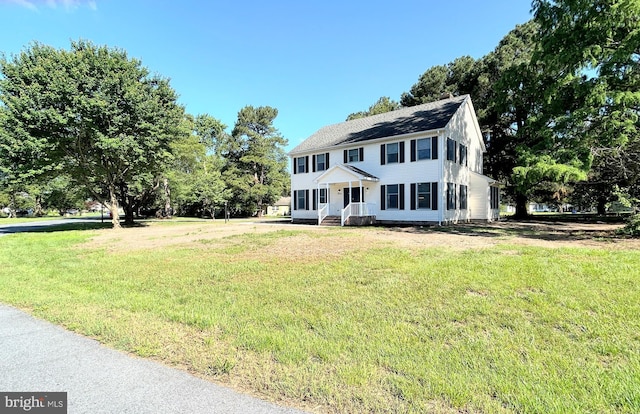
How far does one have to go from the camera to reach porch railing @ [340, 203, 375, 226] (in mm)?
18984

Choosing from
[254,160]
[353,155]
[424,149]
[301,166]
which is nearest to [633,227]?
[424,149]

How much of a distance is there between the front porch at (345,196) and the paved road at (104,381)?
618 inches

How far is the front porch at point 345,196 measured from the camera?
19000mm

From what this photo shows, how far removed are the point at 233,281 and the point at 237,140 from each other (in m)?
38.7

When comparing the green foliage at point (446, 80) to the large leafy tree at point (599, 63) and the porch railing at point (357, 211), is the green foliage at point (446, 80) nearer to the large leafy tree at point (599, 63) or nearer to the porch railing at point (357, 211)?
the porch railing at point (357, 211)

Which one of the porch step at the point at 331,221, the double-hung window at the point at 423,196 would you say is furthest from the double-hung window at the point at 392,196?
the porch step at the point at 331,221

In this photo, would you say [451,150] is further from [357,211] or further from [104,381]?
[104,381]

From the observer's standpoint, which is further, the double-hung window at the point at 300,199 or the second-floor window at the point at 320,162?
the double-hung window at the point at 300,199

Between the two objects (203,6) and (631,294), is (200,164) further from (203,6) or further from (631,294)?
(631,294)

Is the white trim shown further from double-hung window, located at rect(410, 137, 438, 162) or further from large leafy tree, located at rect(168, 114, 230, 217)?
large leafy tree, located at rect(168, 114, 230, 217)

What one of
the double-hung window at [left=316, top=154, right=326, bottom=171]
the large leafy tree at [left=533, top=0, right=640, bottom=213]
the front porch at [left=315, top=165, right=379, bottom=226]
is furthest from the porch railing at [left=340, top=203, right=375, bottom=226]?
the large leafy tree at [left=533, top=0, right=640, bottom=213]

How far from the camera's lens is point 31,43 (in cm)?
1819

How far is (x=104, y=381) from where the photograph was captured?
9.72ft

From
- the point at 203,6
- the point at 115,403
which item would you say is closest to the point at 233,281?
the point at 115,403
